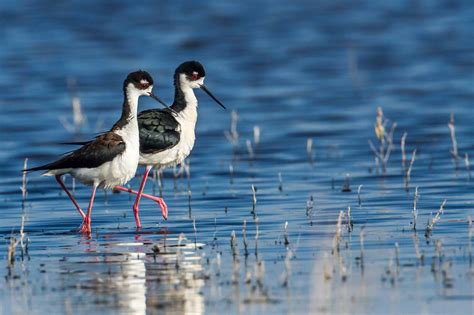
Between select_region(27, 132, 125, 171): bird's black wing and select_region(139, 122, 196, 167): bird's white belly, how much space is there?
1164mm

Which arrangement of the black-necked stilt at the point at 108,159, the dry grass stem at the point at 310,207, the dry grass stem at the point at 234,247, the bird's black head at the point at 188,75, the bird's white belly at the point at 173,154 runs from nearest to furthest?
the dry grass stem at the point at 234,247, the black-necked stilt at the point at 108,159, the dry grass stem at the point at 310,207, the bird's white belly at the point at 173,154, the bird's black head at the point at 188,75

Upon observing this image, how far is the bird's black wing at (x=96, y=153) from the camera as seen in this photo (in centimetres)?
1211

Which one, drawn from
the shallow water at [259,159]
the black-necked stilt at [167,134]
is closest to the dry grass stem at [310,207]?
the shallow water at [259,159]

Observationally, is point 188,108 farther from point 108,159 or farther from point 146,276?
point 146,276

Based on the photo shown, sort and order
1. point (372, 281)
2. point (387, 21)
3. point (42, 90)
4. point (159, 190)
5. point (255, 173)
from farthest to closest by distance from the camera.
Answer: point (387, 21)
point (42, 90)
point (255, 173)
point (159, 190)
point (372, 281)

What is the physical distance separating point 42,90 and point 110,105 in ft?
7.71

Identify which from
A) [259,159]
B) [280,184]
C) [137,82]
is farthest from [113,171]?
[259,159]

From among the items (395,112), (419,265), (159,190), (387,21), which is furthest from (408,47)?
(419,265)

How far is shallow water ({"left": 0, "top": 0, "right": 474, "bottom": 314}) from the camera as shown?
8.55 meters

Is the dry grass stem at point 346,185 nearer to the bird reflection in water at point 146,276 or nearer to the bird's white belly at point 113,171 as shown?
the bird's white belly at point 113,171

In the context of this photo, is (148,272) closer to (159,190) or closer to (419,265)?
(419,265)

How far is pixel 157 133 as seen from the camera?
13.3 metres

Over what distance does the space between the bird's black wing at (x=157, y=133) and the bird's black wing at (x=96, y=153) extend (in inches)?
40.1

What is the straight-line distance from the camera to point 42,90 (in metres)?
23.8
